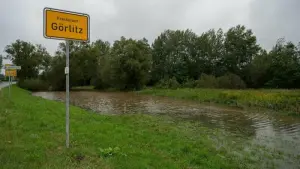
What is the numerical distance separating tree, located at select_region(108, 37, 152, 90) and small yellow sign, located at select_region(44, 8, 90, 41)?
1547 inches

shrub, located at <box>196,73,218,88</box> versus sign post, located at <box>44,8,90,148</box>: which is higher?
sign post, located at <box>44,8,90,148</box>

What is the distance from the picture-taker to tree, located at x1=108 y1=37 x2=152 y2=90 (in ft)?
151

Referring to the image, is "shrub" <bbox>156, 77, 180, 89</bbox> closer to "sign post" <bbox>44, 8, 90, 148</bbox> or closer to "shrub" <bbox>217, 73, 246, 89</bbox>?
"shrub" <bbox>217, 73, 246, 89</bbox>

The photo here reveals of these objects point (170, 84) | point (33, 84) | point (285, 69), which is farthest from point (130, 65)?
point (285, 69)

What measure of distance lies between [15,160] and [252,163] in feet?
19.0

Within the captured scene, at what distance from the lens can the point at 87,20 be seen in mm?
5844

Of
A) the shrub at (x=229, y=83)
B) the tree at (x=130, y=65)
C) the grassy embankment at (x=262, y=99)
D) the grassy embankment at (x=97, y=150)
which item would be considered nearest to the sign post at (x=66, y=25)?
the grassy embankment at (x=97, y=150)

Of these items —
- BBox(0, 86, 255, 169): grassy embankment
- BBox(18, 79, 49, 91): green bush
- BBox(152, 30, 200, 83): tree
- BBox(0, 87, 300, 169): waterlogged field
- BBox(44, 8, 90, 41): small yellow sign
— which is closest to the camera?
BBox(0, 86, 255, 169): grassy embankment

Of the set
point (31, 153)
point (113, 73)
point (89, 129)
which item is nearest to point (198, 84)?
point (113, 73)

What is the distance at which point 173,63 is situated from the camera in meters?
58.0

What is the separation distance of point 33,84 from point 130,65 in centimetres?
2282

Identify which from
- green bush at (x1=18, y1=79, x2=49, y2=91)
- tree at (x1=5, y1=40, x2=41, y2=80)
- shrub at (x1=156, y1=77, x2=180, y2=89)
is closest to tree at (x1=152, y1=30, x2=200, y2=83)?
shrub at (x1=156, y1=77, x2=180, y2=89)

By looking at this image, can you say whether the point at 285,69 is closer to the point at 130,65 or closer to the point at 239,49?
the point at 239,49

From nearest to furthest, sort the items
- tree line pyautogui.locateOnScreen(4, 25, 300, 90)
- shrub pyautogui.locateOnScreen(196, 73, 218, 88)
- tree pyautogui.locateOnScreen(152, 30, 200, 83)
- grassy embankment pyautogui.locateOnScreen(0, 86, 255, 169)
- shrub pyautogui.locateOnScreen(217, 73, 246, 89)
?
grassy embankment pyautogui.locateOnScreen(0, 86, 255, 169) → shrub pyautogui.locateOnScreen(196, 73, 218, 88) → shrub pyautogui.locateOnScreen(217, 73, 246, 89) → tree line pyautogui.locateOnScreen(4, 25, 300, 90) → tree pyautogui.locateOnScreen(152, 30, 200, 83)
